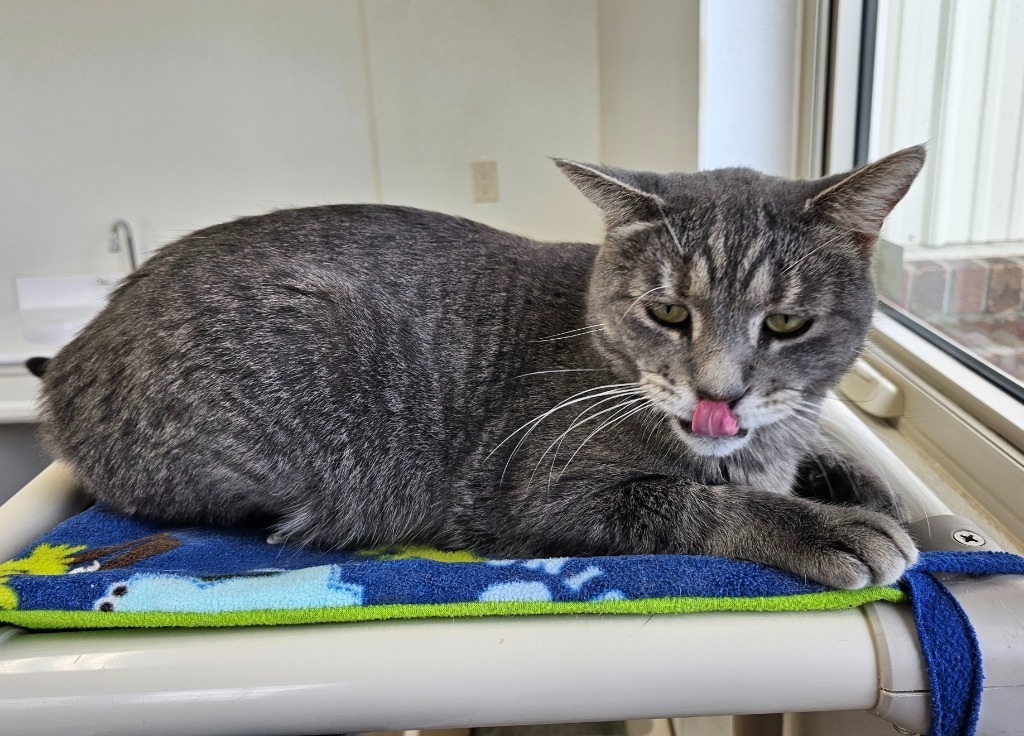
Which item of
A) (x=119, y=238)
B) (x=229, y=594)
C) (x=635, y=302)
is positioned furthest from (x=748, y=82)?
(x=119, y=238)

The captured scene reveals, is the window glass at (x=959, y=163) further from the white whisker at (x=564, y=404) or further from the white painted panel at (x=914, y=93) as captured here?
the white whisker at (x=564, y=404)

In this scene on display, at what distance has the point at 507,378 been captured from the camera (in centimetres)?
108

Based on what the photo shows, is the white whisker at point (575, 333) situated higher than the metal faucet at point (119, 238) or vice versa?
the metal faucet at point (119, 238)

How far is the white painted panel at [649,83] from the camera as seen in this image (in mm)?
1588

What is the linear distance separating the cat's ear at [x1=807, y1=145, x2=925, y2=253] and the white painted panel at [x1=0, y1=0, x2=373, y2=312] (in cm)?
194

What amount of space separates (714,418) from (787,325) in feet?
0.45

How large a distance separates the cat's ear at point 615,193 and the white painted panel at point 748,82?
2.14 ft

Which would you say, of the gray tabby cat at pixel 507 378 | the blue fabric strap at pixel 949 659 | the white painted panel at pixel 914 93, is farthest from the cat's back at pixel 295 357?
the white painted panel at pixel 914 93

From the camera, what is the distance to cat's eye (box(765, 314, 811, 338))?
84 cm

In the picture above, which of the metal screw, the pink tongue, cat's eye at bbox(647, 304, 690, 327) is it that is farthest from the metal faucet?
the metal screw

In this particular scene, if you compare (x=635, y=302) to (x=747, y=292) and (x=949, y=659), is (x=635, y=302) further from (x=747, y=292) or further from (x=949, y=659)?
(x=949, y=659)

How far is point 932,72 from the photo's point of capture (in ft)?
4.42

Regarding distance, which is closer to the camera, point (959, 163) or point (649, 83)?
point (959, 163)

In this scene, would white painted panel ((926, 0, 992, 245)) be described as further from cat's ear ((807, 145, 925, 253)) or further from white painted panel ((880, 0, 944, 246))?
cat's ear ((807, 145, 925, 253))
